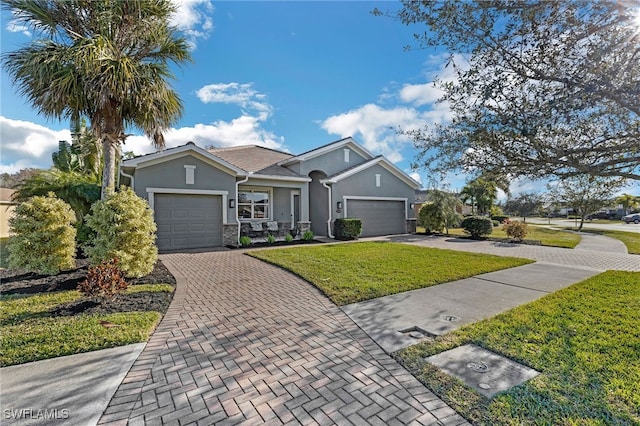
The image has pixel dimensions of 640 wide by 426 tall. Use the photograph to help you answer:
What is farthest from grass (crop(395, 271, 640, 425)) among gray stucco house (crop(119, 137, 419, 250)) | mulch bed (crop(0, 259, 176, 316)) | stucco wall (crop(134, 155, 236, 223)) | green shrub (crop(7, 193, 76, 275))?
stucco wall (crop(134, 155, 236, 223))

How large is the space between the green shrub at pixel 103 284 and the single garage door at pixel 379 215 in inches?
518

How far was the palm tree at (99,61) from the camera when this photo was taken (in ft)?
24.2

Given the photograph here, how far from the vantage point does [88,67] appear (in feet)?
23.4

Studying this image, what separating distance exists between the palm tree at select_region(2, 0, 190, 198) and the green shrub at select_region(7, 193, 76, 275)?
1.41 metres

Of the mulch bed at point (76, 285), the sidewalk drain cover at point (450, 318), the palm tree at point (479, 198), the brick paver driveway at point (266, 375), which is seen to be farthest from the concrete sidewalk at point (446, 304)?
the palm tree at point (479, 198)

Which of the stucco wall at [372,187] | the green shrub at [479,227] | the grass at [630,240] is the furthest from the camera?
the green shrub at [479,227]

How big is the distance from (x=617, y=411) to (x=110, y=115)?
1162 cm

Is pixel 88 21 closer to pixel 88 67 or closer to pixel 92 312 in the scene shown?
pixel 88 67

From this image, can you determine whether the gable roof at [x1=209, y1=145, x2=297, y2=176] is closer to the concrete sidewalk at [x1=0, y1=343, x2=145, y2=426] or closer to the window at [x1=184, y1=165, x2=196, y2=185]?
the window at [x1=184, y1=165, x2=196, y2=185]

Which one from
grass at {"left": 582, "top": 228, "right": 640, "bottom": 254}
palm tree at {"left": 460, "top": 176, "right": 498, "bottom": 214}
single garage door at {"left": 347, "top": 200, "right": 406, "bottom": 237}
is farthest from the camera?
palm tree at {"left": 460, "top": 176, "right": 498, "bottom": 214}

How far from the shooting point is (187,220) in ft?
41.7

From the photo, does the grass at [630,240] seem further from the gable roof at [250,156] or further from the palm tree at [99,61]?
the palm tree at [99,61]

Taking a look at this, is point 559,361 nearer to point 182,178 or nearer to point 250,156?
point 182,178

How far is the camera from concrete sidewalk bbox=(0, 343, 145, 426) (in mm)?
2543
